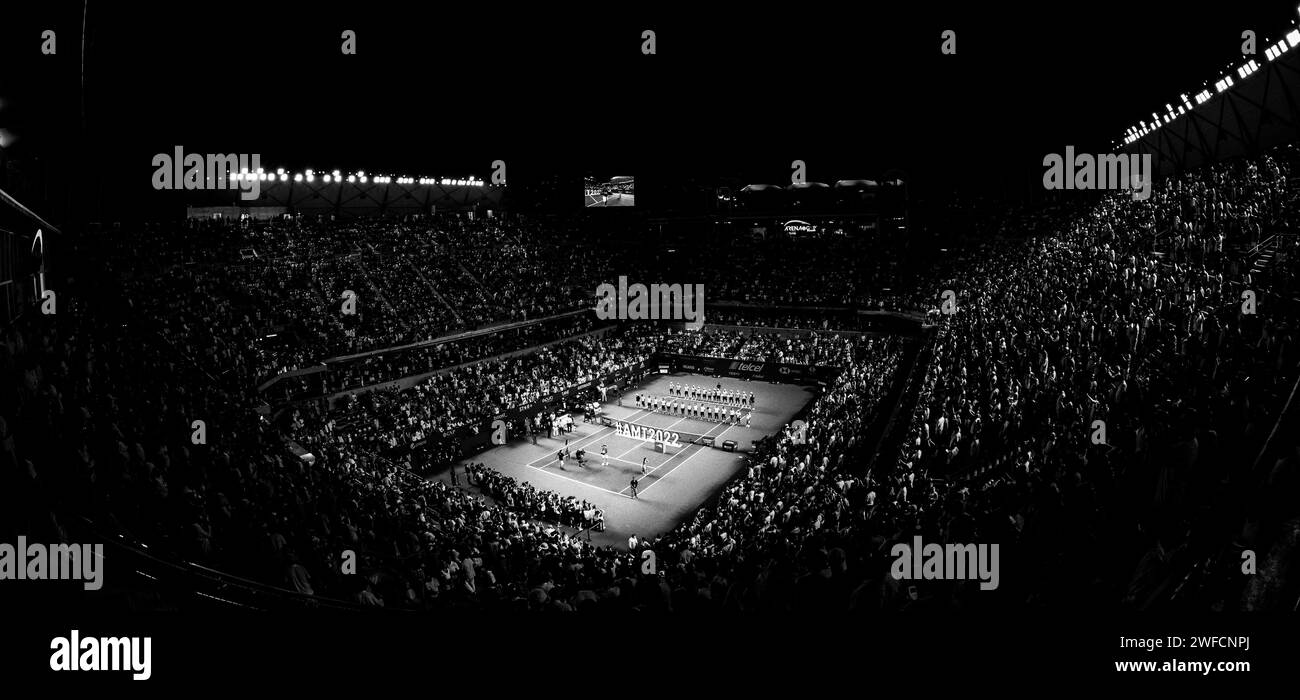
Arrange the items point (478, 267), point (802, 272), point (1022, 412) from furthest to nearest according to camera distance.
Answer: point (802, 272), point (478, 267), point (1022, 412)

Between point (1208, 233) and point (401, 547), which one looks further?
point (1208, 233)

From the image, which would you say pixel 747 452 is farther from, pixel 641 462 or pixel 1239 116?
pixel 1239 116

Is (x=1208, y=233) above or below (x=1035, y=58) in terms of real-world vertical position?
below

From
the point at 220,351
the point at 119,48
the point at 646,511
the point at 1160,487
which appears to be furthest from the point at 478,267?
the point at 1160,487

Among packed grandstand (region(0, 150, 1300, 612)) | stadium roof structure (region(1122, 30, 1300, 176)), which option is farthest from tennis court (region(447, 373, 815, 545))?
stadium roof structure (region(1122, 30, 1300, 176))

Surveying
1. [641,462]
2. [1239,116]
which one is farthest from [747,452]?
[1239,116]

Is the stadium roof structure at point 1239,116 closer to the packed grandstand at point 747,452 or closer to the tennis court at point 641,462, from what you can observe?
the packed grandstand at point 747,452

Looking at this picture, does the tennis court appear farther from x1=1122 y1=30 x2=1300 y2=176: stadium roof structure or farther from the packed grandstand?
x1=1122 y1=30 x2=1300 y2=176: stadium roof structure
